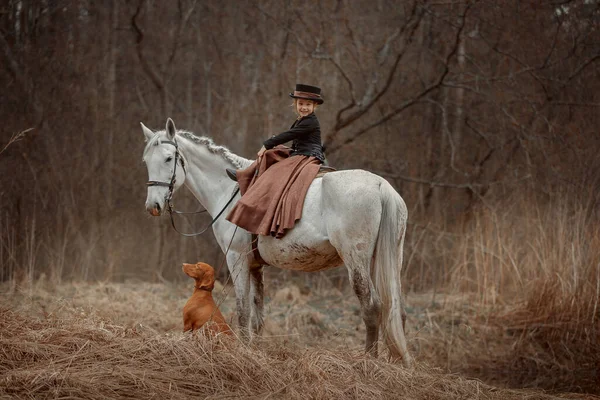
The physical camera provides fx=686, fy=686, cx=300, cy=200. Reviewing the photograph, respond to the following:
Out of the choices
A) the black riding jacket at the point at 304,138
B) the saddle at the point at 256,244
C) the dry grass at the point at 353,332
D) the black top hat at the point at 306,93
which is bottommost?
the dry grass at the point at 353,332

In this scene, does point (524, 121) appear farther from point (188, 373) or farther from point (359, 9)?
point (188, 373)

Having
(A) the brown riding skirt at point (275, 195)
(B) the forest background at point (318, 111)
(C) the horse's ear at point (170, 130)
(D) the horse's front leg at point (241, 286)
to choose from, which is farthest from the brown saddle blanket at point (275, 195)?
(B) the forest background at point (318, 111)

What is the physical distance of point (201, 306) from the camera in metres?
5.25

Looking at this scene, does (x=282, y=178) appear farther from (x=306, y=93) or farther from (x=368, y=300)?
(x=368, y=300)

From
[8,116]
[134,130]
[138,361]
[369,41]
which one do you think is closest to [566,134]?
[369,41]

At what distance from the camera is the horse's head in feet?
18.3

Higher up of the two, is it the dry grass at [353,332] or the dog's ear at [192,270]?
the dog's ear at [192,270]

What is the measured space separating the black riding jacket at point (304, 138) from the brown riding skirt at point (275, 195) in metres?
0.09

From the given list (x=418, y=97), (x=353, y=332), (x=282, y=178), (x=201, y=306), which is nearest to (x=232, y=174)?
(x=282, y=178)

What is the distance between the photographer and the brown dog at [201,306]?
5211 millimetres

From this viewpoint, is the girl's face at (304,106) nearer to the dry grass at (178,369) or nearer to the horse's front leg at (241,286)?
the horse's front leg at (241,286)

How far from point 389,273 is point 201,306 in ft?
4.80

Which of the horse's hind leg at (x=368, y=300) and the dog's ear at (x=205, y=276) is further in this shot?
the dog's ear at (x=205, y=276)

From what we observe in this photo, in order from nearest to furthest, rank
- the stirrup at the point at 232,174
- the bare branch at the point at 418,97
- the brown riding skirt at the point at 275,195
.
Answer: the brown riding skirt at the point at 275,195
the stirrup at the point at 232,174
the bare branch at the point at 418,97
